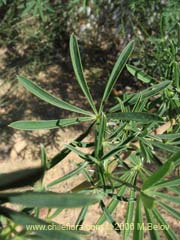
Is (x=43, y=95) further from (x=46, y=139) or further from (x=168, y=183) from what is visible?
(x=46, y=139)

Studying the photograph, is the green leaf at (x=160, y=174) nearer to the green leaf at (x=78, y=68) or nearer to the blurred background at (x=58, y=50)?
the green leaf at (x=78, y=68)

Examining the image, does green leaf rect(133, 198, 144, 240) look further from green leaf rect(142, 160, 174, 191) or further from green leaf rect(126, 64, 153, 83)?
green leaf rect(126, 64, 153, 83)

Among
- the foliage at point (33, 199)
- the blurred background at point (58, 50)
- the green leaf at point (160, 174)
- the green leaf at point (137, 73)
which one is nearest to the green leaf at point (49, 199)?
the foliage at point (33, 199)

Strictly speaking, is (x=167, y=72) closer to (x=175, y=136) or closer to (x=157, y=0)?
(x=175, y=136)

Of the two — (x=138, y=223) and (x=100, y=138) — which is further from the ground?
(x=100, y=138)

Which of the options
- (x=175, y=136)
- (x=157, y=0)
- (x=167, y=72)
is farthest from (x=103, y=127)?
(x=157, y=0)

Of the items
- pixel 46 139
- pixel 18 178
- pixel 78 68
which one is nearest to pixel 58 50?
pixel 46 139

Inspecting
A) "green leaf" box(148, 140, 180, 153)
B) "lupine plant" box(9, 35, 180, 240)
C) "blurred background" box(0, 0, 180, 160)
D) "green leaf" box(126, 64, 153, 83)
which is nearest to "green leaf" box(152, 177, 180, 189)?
"lupine plant" box(9, 35, 180, 240)
